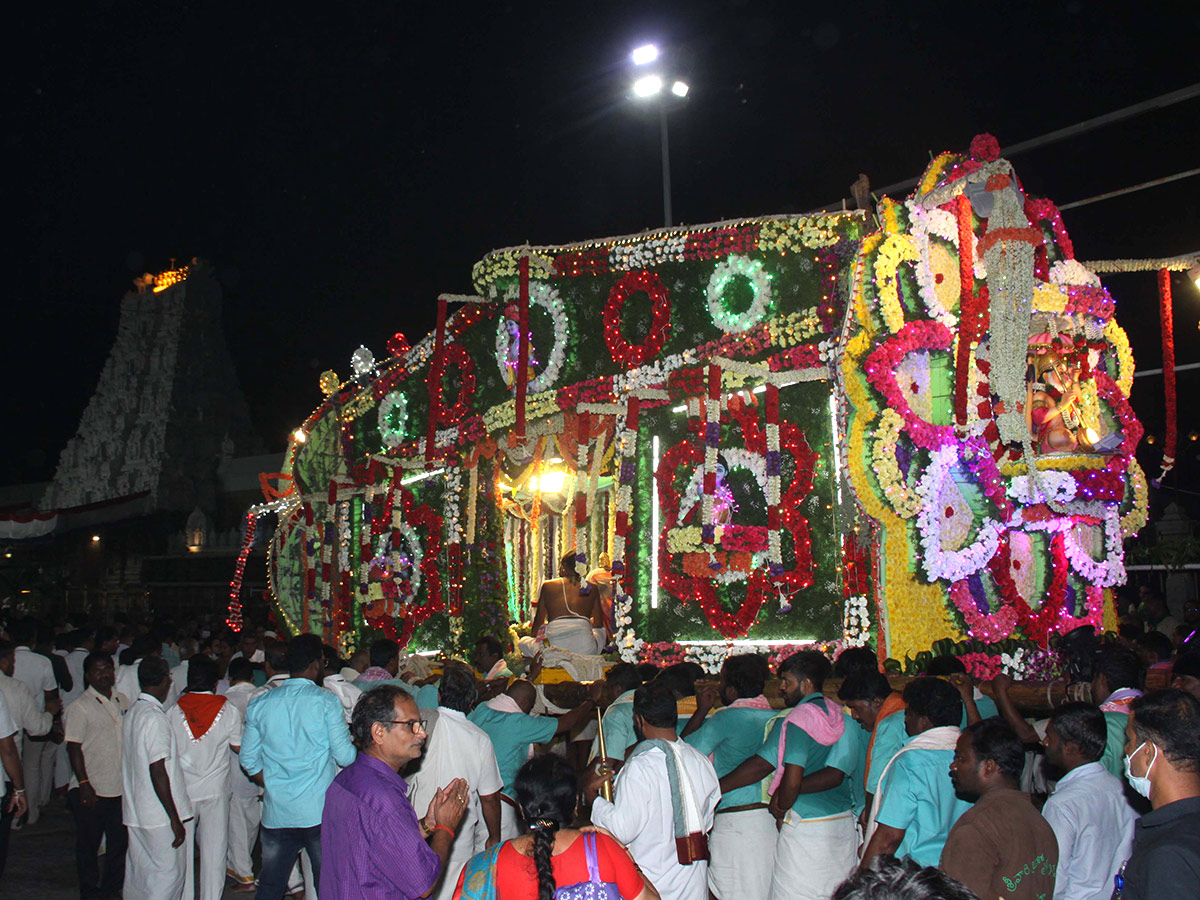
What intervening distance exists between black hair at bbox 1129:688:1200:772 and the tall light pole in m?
11.5

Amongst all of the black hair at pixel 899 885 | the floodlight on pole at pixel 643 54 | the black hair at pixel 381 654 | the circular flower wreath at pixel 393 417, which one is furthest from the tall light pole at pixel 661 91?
the black hair at pixel 899 885

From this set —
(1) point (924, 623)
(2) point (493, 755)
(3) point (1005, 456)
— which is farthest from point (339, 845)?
(3) point (1005, 456)

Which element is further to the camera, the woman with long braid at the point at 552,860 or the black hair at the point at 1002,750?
the black hair at the point at 1002,750

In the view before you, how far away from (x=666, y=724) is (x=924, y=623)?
510 cm

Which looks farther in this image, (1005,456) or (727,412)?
(727,412)

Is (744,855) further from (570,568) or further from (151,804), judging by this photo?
(570,568)

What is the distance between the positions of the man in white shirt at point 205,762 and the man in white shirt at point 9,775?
3.15 ft

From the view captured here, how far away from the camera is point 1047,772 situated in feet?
16.9

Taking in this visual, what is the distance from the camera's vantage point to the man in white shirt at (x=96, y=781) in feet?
25.3

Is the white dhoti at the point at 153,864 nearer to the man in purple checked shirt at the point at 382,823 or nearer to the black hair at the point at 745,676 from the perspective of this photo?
the man in purple checked shirt at the point at 382,823

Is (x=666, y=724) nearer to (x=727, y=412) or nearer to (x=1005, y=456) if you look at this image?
(x=1005, y=456)

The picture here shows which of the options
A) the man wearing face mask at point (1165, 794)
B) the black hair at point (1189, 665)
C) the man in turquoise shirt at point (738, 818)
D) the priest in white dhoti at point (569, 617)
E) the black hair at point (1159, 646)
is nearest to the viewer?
the man wearing face mask at point (1165, 794)

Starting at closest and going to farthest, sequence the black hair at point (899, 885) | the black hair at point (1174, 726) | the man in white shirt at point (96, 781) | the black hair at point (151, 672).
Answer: the black hair at point (899, 885) < the black hair at point (1174, 726) < the black hair at point (151, 672) < the man in white shirt at point (96, 781)

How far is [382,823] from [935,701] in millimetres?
2666
